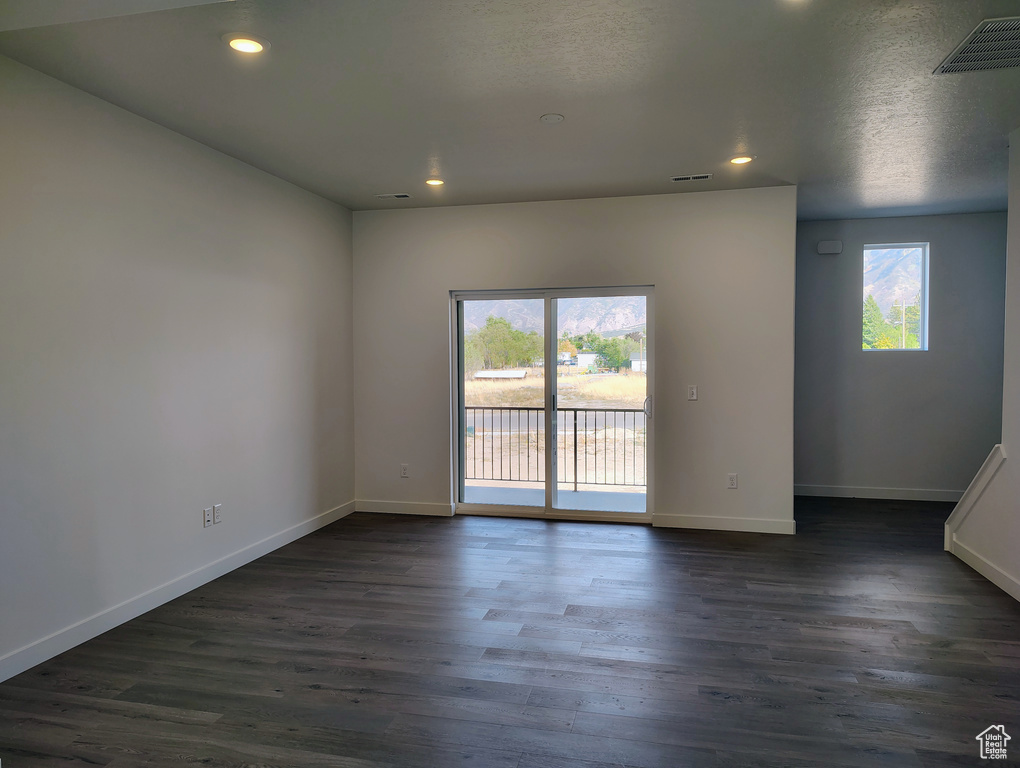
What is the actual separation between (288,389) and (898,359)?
5.66m

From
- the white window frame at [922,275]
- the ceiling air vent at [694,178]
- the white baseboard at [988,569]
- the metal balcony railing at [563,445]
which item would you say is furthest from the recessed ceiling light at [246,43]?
the white window frame at [922,275]

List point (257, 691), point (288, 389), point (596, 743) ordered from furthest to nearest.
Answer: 1. point (288, 389)
2. point (257, 691)
3. point (596, 743)

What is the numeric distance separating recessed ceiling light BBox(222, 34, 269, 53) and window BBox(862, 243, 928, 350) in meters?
5.77

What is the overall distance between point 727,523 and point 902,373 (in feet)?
8.59

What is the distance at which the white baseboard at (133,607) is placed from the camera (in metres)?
2.79

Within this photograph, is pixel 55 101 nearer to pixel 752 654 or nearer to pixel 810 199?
pixel 752 654

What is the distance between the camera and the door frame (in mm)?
5293

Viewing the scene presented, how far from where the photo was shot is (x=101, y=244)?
3.18 meters

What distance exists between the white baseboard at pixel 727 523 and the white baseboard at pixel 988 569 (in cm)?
107

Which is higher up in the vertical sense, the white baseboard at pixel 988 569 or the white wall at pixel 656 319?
the white wall at pixel 656 319

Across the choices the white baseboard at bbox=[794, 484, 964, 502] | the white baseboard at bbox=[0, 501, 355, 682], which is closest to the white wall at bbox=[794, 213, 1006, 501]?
the white baseboard at bbox=[794, 484, 964, 502]

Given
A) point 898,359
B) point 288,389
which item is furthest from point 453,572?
point 898,359

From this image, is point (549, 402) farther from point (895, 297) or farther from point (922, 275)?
point (922, 275)

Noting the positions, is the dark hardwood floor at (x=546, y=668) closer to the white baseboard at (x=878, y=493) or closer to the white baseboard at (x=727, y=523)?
the white baseboard at (x=727, y=523)
